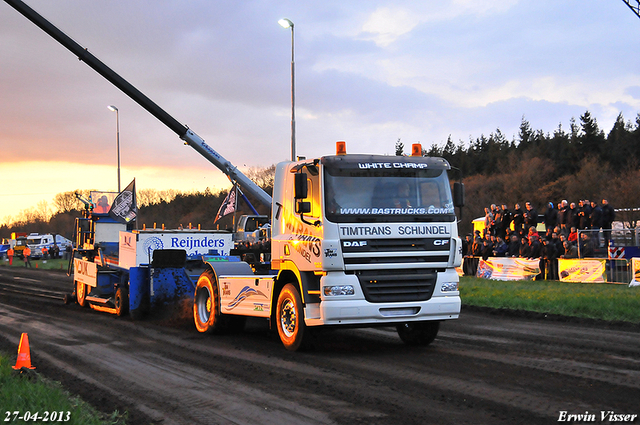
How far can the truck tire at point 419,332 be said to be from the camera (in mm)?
10289

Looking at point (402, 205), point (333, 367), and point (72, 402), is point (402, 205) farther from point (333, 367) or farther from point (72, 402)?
point (72, 402)

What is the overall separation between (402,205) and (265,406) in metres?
4.03

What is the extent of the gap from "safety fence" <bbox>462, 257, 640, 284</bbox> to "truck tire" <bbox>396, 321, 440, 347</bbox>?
10530 mm

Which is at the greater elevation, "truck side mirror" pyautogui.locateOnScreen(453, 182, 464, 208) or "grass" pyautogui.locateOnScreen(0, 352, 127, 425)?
"truck side mirror" pyautogui.locateOnScreen(453, 182, 464, 208)

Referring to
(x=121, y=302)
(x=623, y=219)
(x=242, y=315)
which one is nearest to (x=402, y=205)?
(x=242, y=315)

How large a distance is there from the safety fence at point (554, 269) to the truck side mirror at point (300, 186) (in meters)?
12.9

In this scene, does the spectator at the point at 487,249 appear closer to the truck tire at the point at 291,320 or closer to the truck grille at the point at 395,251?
the truck grille at the point at 395,251

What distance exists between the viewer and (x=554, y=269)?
823 inches

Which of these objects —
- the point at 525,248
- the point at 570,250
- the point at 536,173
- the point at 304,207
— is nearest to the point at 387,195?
the point at 304,207

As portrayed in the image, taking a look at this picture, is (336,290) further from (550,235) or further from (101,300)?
(550,235)

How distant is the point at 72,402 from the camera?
6.56m

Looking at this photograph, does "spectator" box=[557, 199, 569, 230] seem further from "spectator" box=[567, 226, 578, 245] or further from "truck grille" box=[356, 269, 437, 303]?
"truck grille" box=[356, 269, 437, 303]

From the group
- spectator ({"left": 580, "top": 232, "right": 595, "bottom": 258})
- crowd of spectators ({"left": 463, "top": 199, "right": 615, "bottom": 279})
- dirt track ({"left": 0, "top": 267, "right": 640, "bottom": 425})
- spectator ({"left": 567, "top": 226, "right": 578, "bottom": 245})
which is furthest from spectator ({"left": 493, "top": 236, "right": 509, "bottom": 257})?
dirt track ({"left": 0, "top": 267, "right": 640, "bottom": 425})

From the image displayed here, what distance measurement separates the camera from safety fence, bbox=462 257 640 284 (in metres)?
18.9
